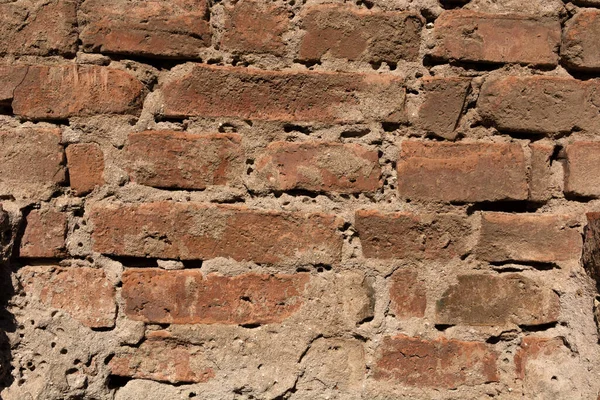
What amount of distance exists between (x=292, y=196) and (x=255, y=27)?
29 centimetres

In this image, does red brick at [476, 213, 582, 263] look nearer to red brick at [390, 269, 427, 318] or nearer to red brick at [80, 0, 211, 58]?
red brick at [390, 269, 427, 318]

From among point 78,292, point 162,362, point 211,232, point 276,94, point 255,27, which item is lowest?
point 162,362

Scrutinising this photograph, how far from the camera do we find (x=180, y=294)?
0.97 metres

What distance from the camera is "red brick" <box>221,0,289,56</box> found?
3.16ft

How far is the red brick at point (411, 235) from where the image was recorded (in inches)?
38.4

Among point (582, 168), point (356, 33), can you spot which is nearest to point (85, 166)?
point (356, 33)

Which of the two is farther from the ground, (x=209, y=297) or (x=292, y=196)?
(x=292, y=196)

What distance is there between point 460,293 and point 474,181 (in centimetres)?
20

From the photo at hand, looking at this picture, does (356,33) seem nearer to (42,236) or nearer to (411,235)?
(411,235)

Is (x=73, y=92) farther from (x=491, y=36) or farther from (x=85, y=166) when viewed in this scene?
(x=491, y=36)

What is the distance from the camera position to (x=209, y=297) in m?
0.97

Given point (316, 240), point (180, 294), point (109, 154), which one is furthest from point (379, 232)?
point (109, 154)

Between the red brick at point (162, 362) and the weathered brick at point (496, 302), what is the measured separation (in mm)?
419

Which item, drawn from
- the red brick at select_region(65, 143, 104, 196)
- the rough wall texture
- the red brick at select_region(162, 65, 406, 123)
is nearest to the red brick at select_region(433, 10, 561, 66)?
the rough wall texture
